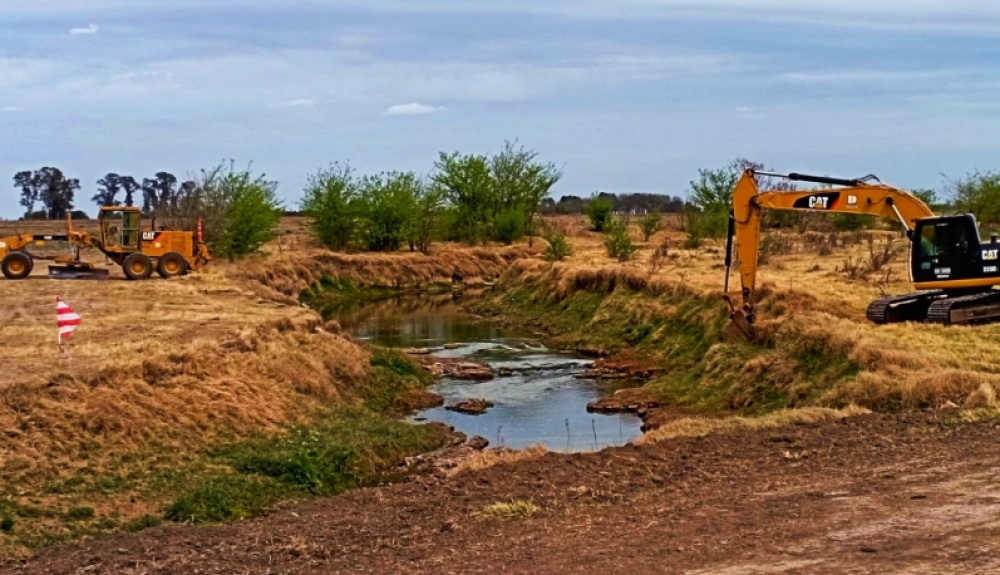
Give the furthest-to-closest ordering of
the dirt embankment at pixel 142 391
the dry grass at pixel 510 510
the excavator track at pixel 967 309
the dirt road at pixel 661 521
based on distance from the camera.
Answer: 1. the excavator track at pixel 967 309
2. the dirt embankment at pixel 142 391
3. the dry grass at pixel 510 510
4. the dirt road at pixel 661 521

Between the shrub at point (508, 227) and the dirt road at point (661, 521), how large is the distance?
158 feet

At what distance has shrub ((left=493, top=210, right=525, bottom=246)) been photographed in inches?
2403

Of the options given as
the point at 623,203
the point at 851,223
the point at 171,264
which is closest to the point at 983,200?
the point at 851,223

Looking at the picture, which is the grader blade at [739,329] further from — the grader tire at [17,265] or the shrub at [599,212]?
the shrub at [599,212]

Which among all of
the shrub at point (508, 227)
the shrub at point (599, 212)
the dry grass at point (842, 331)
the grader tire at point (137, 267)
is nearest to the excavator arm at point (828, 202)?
the dry grass at point (842, 331)

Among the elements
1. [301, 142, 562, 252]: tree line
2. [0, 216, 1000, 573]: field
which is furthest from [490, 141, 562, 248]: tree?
[0, 216, 1000, 573]: field

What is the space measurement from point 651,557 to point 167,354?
11264 mm

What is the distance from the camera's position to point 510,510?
10320 millimetres

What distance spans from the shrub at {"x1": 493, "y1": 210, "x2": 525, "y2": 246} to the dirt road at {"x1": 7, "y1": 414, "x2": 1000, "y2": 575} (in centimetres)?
4815

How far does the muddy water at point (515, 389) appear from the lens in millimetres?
18938

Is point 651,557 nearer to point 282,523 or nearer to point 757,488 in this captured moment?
point 757,488

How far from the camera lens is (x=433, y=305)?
45.1 metres

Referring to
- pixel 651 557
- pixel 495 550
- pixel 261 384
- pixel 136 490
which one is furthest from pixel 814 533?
pixel 261 384

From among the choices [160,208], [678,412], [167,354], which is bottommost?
[678,412]
